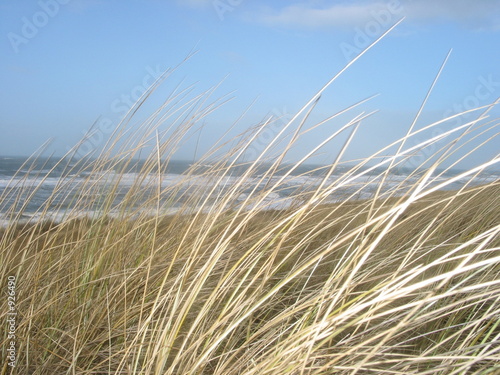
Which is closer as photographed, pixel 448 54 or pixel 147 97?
pixel 448 54

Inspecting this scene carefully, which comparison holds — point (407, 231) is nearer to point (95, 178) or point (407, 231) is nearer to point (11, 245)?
point (95, 178)

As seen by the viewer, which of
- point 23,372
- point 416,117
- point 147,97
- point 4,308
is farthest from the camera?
point 147,97

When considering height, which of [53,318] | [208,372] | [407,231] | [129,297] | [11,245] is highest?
[11,245]

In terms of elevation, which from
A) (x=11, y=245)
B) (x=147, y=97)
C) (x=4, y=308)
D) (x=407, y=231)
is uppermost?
(x=147, y=97)

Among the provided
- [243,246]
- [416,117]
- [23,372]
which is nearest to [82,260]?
[23,372]

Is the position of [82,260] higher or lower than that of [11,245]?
lower

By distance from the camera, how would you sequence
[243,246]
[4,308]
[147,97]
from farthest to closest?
[147,97] < [243,246] < [4,308]

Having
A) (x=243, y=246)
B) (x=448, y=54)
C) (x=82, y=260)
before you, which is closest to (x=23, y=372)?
(x=82, y=260)

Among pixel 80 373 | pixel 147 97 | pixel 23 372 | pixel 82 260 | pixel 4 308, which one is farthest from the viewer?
pixel 147 97

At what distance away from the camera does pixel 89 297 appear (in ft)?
5.37

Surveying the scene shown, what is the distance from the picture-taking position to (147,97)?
6.89ft

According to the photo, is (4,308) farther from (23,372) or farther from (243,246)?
(243,246)

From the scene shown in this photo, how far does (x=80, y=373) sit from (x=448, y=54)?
1.39 m

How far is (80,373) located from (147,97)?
125cm
